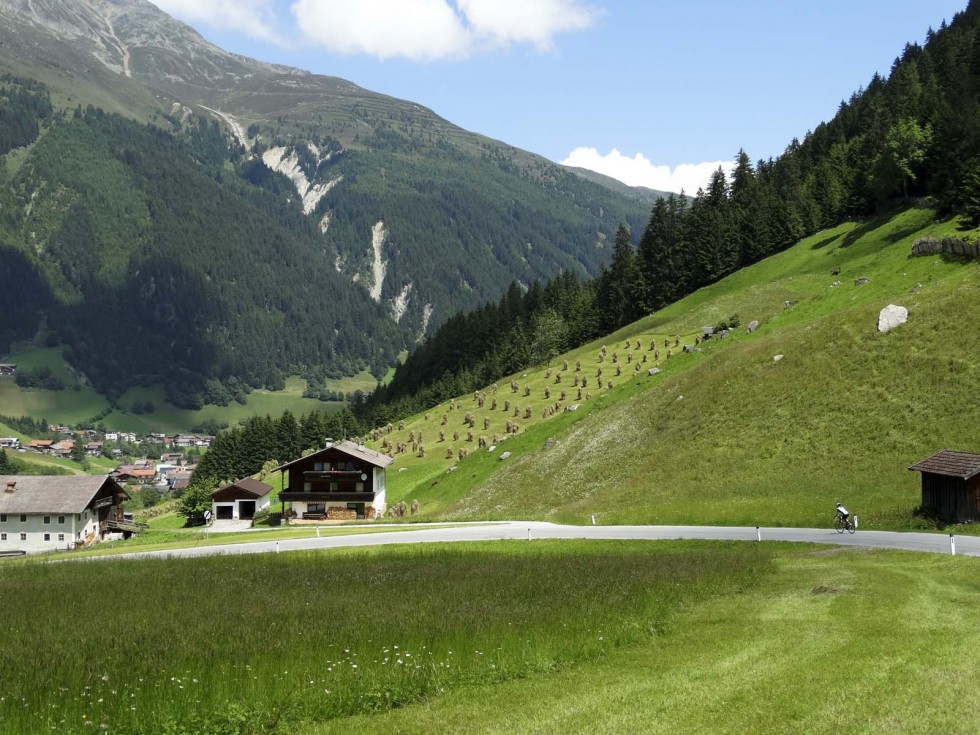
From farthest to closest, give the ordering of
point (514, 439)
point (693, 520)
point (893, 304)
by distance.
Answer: point (514, 439) → point (893, 304) → point (693, 520)

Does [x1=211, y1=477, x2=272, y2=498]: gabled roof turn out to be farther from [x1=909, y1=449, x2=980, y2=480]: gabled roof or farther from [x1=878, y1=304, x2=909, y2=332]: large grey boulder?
[x1=909, y1=449, x2=980, y2=480]: gabled roof

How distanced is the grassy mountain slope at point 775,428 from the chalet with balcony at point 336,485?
3.35 m

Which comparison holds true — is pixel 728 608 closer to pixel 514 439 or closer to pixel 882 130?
pixel 514 439

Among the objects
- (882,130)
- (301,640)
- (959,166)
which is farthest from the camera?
(882,130)

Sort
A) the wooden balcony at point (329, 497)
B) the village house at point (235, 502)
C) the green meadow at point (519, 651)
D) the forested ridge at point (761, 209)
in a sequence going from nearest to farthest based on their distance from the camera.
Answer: the green meadow at point (519, 651) → the wooden balcony at point (329, 497) → the village house at point (235, 502) → the forested ridge at point (761, 209)

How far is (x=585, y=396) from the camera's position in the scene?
10050 centimetres

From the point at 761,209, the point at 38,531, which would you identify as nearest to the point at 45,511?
the point at 38,531

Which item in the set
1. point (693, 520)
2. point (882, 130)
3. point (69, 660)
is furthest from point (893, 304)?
point (882, 130)

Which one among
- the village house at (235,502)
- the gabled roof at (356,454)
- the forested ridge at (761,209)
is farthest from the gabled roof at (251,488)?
the forested ridge at (761,209)

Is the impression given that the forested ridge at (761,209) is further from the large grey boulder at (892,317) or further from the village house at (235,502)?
the village house at (235,502)

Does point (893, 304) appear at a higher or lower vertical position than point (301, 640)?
higher

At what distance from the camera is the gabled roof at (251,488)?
356 feet

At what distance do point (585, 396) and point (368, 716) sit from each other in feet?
276

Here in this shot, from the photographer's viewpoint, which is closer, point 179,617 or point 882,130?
point 179,617
